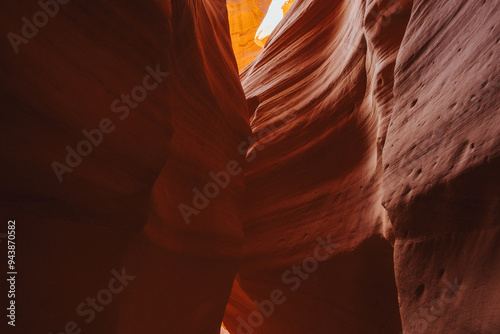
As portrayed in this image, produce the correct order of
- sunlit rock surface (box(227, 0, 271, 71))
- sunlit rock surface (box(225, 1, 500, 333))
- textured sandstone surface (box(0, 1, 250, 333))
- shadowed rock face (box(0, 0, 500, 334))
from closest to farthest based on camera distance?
sunlit rock surface (box(225, 1, 500, 333)) < shadowed rock face (box(0, 0, 500, 334)) < textured sandstone surface (box(0, 1, 250, 333)) < sunlit rock surface (box(227, 0, 271, 71))

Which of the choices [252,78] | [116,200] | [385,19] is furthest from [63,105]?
[252,78]

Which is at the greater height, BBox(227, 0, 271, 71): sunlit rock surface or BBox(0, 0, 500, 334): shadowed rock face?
BBox(227, 0, 271, 71): sunlit rock surface

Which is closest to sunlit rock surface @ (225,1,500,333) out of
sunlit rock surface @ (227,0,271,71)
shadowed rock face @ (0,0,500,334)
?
shadowed rock face @ (0,0,500,334)

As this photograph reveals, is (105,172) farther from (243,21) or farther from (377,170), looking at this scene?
(243,21)

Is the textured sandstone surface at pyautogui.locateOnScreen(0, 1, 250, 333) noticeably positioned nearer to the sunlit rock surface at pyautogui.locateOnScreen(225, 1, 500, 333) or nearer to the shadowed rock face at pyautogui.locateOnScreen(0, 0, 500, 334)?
the shadowed rock face at pyautogui.locateOnScreen(0, 0, 500, 334)

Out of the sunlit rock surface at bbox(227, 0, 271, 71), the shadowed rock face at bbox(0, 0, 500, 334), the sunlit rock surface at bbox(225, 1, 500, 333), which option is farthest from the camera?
the sunlit rock surface at bbox(227, 0, 271, 71)

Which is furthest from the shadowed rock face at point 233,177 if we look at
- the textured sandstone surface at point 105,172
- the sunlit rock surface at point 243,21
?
the sunlit rock surface at point 243,21

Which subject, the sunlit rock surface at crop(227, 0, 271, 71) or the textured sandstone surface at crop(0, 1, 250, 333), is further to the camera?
the sunlit rock surface at crop(227, 0, 271, 71)

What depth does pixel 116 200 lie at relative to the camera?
2.59 m

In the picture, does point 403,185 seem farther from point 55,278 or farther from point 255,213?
point 255,213

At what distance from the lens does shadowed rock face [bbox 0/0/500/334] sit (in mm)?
1973

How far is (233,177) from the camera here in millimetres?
5078

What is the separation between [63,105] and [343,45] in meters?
3.98

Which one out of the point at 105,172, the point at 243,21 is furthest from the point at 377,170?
the point at 243,21
